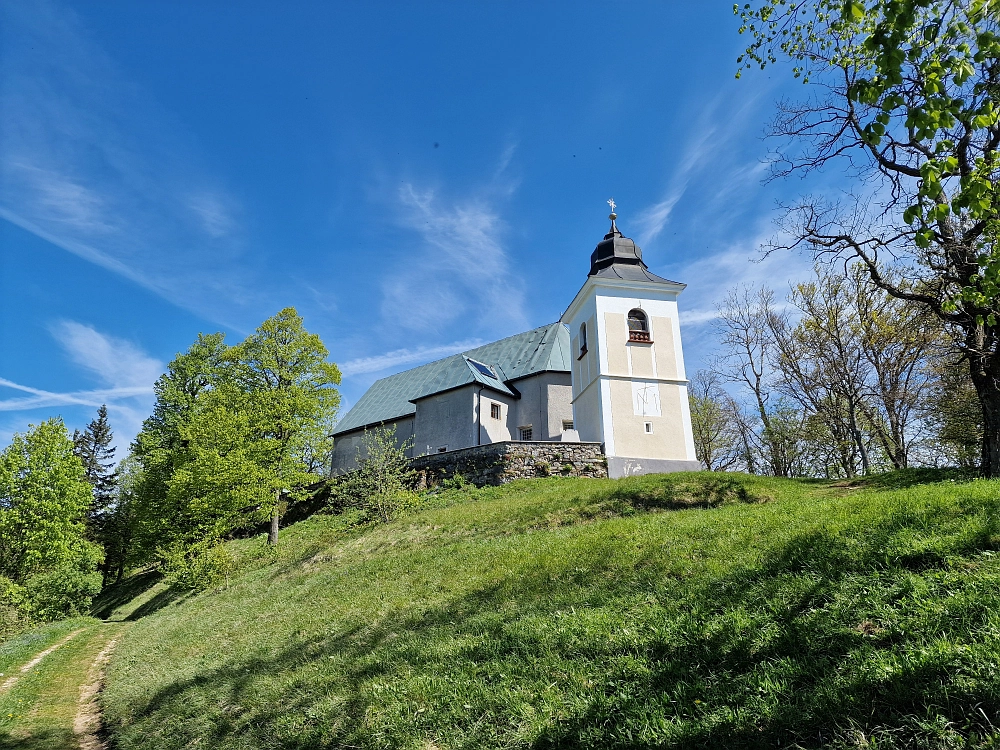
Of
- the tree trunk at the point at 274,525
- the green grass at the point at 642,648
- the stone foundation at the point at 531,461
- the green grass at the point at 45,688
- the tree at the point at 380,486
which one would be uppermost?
the stone foundation at the point at 531,461

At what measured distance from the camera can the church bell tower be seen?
22188 mm

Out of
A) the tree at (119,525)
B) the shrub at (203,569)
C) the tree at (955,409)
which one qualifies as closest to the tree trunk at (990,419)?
the tree at (955,409)

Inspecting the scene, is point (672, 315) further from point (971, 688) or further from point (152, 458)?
point (152, 458)

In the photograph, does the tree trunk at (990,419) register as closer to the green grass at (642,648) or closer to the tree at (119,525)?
the green grass at (642,648)

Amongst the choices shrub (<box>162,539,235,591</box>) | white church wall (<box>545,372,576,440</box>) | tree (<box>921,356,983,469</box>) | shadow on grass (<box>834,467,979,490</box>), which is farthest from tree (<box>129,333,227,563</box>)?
tree (<box>921,356,983,469</box>)

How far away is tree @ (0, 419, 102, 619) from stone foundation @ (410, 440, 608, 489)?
16.4 metres

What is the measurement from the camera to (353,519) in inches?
755

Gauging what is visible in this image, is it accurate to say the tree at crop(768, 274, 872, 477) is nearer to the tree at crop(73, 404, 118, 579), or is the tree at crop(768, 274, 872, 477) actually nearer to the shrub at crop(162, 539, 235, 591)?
the shrub at crop(162, 539, 235, 591)

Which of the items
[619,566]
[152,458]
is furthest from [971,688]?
[152,458]

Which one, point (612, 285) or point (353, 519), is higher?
point (612, 285)

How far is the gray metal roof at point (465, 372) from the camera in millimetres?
29939

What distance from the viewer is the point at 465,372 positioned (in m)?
29.5

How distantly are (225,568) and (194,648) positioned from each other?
7496 millimetres

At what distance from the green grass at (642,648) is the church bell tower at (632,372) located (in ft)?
41.7
